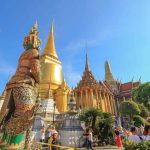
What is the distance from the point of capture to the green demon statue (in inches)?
169

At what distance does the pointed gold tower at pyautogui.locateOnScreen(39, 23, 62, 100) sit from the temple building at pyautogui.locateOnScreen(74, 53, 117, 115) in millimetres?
4335

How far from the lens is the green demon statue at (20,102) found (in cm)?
428

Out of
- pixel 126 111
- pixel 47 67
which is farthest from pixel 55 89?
pixel 126 111

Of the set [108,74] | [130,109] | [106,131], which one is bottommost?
[106,131]

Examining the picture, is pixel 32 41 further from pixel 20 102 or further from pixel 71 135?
pixel 71 135

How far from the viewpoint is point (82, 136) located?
12.4 metres

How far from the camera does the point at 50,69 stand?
3195 centimetres

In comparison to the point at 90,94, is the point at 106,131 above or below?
below

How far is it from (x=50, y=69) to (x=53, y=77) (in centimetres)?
170

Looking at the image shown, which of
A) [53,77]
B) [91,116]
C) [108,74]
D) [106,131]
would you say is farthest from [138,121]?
[108,74]

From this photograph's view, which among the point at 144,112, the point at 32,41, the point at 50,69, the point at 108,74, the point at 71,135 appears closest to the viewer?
the point at 32,41

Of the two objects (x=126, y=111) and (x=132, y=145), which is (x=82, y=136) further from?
(x=126, y=111)

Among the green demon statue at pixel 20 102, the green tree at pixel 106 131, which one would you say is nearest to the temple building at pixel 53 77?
the green tree at pixel 106 131

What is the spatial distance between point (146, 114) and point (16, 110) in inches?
930
